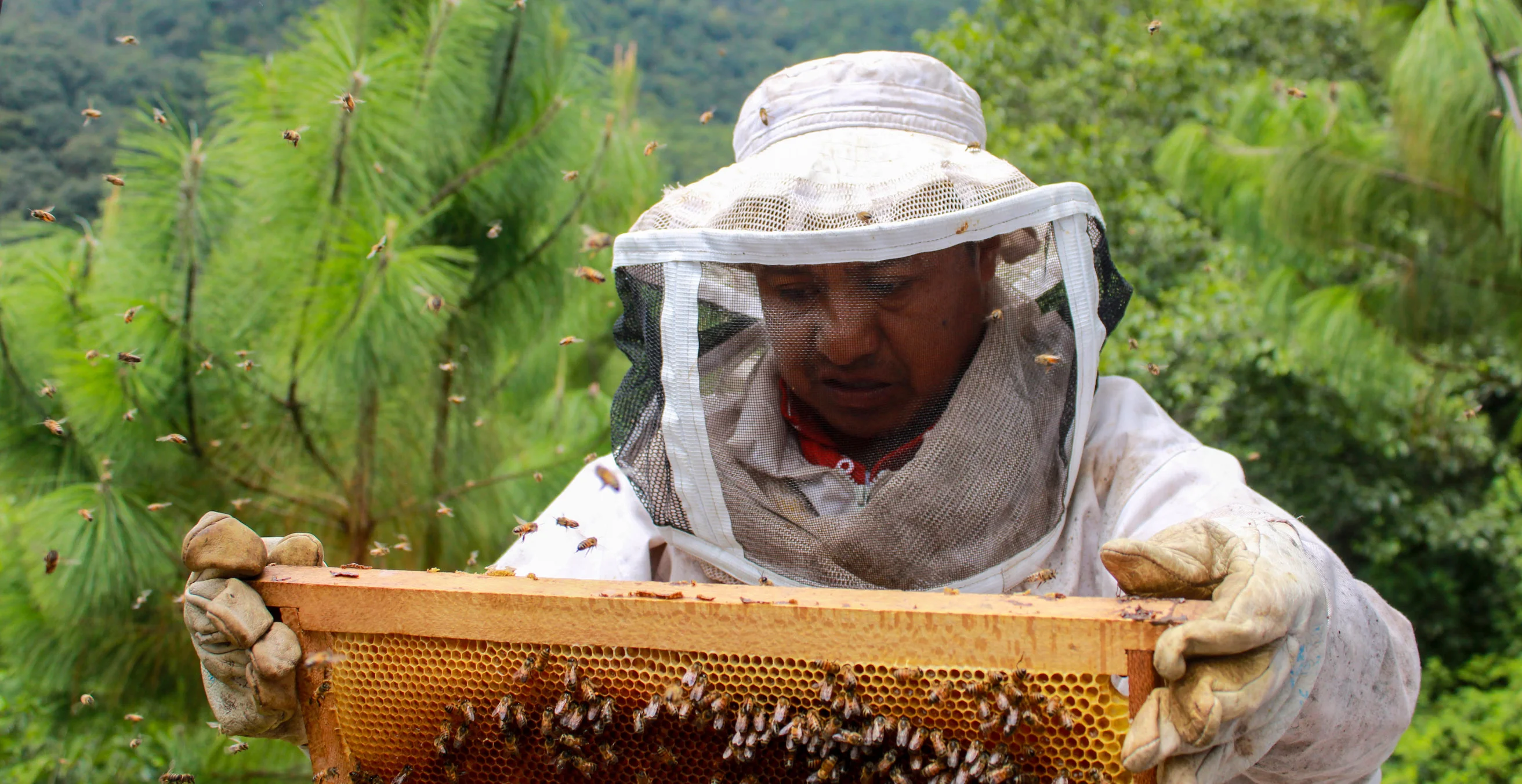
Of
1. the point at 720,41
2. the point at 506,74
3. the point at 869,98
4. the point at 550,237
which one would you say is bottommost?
the point at 720,41

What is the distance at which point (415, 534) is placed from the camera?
15.4 ft

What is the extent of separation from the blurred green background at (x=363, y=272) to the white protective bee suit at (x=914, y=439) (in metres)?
0.85

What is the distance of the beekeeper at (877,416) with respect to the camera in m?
1.73

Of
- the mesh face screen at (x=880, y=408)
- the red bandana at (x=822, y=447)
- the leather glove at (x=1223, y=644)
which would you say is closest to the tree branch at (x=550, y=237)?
the mesh face screen at (x=880, y=408)

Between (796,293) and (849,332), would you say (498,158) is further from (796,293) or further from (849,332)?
(849,332)

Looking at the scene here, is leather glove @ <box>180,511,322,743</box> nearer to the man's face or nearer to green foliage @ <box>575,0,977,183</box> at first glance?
the man's face

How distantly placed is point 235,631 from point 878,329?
1.31m

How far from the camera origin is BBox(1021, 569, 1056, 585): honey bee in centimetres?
191

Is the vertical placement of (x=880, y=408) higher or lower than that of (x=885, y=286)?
lower

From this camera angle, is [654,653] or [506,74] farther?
[506,74]

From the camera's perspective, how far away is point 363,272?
3889 millimetres

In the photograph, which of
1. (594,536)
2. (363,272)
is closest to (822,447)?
(594,536)

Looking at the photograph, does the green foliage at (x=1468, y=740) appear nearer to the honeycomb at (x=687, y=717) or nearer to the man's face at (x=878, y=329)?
the man's face at (x=878, y=329)

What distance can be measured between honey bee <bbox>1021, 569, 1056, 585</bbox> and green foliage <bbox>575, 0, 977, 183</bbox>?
20.4 feet
